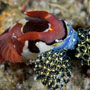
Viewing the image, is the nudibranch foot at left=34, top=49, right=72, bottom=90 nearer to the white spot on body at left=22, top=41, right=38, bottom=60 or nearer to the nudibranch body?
the nudibranch body

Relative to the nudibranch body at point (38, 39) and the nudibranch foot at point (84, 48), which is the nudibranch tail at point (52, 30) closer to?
the nudibranch body at point (38, 39)

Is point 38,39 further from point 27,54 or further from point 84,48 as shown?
point 84,48

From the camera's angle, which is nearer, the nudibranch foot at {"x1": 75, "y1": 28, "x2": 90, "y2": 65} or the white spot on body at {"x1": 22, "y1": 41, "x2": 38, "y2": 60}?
the nudibranch foot at {"x1": 75, "y1": 28, "x2": 90, "y2": 65}

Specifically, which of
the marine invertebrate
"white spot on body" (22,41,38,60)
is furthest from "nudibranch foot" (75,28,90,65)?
"white spot on body" (22,41,38,60)

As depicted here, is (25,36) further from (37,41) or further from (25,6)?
(25,6)

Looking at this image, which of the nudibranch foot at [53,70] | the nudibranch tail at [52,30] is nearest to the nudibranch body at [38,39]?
the nudibranch tail at [52,30]
